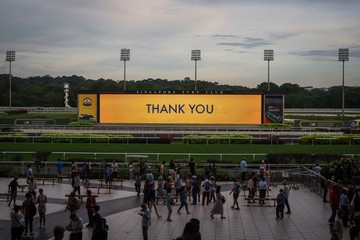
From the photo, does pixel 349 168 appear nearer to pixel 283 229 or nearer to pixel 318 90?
pixel 283 229

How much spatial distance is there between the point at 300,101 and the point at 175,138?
279 feet

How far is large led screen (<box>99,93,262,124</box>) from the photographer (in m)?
61.9

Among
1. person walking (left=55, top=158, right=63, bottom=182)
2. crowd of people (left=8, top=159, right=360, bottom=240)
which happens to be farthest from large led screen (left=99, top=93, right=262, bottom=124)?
crowd of people (left=8, top=159, right=360, bottom=240)

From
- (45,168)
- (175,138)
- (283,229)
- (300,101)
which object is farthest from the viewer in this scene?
(300,101)

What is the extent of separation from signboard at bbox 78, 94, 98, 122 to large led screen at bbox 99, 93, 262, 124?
74 cm

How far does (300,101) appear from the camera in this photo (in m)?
126

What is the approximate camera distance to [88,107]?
62.9 m

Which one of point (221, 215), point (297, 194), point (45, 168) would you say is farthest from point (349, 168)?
point (45, 168)

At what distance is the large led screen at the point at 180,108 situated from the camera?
61906 mm

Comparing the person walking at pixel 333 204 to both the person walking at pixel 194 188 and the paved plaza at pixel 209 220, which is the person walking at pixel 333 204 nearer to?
the paved plaza at pixel 209 220

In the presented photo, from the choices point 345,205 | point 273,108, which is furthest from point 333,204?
point 273,108

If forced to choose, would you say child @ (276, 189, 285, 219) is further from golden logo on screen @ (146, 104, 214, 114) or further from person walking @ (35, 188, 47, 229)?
golden logo on screen @ (146, 104, 214, 114)

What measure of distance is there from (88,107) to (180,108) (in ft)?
36.8

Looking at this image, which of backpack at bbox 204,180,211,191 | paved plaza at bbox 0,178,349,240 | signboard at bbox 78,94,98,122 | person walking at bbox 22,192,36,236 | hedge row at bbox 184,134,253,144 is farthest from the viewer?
signboard at bbox 78,94,98,122
